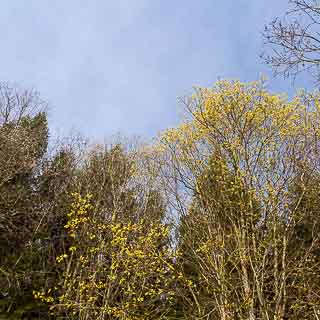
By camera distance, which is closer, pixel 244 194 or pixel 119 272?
pixel 244 194

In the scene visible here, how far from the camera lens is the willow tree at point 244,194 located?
29.6 feet

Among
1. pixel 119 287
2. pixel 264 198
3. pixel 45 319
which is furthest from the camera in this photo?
pixel 45 319

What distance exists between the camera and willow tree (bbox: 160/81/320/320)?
9.02 metres

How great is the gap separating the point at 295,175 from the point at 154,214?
18.8ft

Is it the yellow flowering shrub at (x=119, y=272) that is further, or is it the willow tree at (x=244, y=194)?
the yellow flowering shrub at (x=119, y=272)

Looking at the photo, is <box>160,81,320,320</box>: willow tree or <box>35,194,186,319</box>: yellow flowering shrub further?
<box>35,194,186,319</box>: yellow flowering shrub

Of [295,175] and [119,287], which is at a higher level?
[295,175]

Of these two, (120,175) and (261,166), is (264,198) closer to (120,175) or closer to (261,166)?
(261,166)

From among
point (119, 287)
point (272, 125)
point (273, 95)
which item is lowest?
point (119, 287)

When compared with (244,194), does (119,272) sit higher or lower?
lower

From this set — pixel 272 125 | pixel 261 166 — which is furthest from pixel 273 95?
pixel 261 166

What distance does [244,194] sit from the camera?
9688mm

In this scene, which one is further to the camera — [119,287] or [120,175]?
[120,175]

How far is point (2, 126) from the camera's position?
42.3ft
